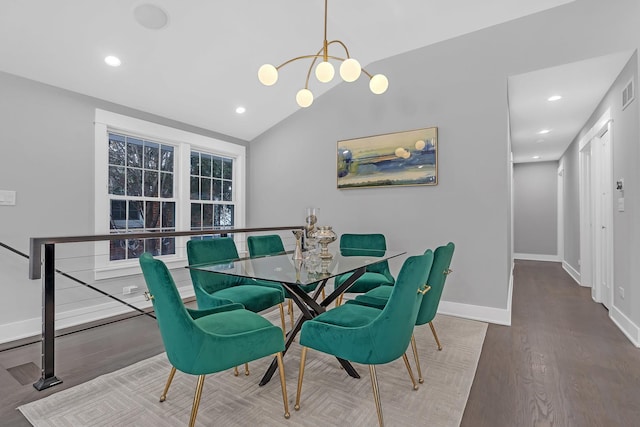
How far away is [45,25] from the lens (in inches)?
103

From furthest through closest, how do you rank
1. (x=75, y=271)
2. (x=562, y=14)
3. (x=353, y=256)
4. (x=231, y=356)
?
(x=75, y=271), (x=562, y=14), (x=353, y=256), (x=231, y=356)

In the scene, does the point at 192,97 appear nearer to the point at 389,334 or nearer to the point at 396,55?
the point at 396,55

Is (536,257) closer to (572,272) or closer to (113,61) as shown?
(572,272)

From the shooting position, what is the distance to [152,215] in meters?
4.14

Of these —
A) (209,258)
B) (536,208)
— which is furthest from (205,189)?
(536,208)

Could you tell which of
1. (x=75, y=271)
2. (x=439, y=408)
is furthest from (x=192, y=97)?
(x=439, y=408)

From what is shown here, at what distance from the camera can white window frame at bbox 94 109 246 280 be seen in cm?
354

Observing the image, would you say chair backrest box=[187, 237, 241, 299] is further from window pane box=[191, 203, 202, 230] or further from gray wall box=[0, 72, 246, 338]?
window pane box=[191, 203, 202, 230]

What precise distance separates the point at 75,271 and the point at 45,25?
89.3 inches

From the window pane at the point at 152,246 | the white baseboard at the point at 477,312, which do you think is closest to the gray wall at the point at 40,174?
the window pane at the point at 152,246

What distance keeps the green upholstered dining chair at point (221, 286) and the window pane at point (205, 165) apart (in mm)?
2186

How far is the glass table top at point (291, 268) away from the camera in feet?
6.28

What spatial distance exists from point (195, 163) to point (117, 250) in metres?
1.57

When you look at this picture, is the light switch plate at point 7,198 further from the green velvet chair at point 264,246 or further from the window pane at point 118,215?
the green velvet chair at point 264,246
